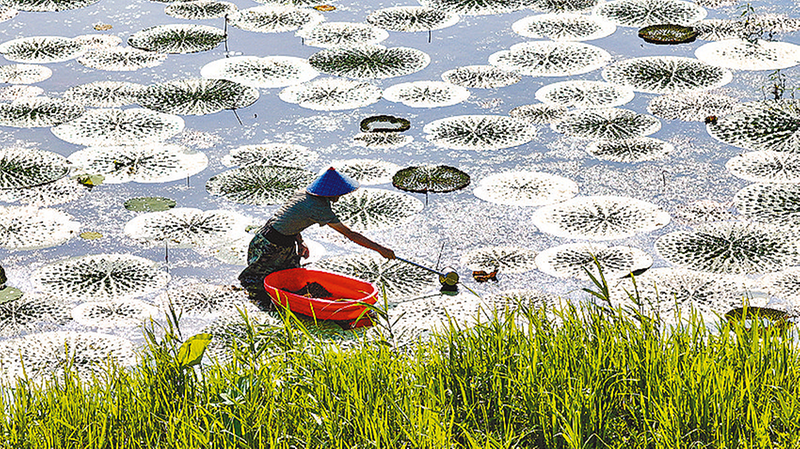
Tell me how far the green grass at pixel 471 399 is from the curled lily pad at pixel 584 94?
3.47 metres

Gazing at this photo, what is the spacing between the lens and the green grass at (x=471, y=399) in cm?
268

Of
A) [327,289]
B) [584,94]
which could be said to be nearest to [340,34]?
[584,94]

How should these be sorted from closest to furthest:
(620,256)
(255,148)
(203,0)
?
(620,256)
(255,148)
(203,0)

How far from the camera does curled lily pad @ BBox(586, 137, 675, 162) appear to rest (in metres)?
5.70

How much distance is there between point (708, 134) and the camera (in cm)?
596

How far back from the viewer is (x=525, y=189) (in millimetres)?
5395

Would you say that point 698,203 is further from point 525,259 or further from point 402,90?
point 402,90

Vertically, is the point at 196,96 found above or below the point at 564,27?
below

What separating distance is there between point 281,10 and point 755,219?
14.8 ft

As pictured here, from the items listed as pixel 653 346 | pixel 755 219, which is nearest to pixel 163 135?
pixel 755 219

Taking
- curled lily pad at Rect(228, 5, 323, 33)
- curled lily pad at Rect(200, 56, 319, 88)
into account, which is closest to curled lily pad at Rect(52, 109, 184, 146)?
curled lily pad at Rect(200, 56, 319, 88)

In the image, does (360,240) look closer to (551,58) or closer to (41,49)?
(551,58)

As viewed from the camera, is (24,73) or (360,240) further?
(24,73)

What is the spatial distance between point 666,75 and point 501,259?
8.54 ft
